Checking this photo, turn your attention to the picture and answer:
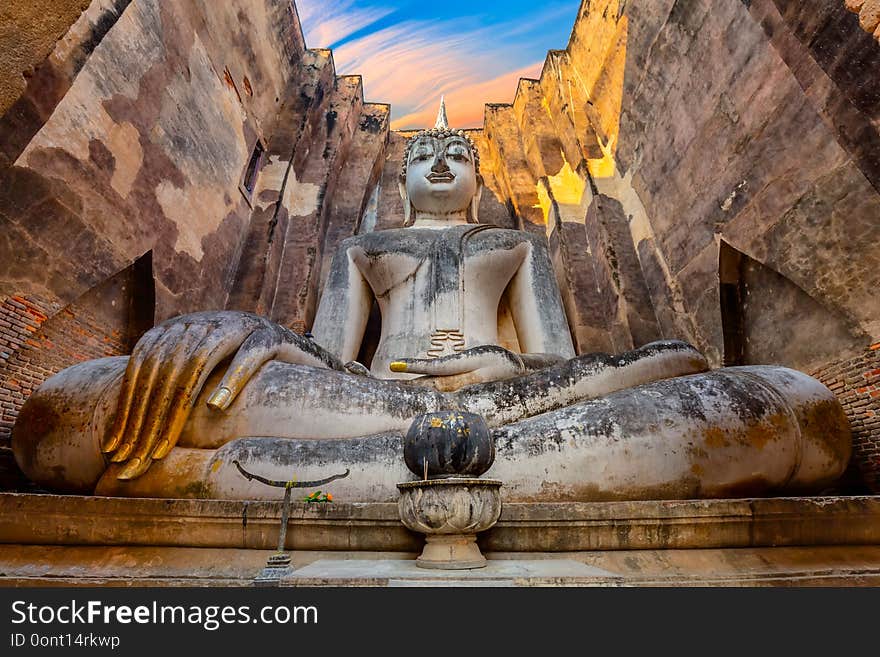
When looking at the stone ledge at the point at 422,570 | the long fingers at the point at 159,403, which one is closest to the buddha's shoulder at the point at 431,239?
the long fingers at the point at 159,403

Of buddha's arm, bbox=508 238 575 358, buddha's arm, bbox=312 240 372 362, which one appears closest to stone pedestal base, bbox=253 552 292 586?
buddha's arm, bbox=312 240 372 362

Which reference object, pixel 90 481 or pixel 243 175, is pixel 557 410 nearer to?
pixel 90 481

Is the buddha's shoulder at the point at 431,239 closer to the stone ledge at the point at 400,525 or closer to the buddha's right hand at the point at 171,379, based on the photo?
the buddha's right hand at the point at 171,379

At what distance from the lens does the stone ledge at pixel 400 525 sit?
2008mm

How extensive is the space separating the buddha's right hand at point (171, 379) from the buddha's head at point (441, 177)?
290 centimetres

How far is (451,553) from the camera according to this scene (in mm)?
1748

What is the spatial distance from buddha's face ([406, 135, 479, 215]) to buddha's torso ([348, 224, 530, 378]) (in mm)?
463

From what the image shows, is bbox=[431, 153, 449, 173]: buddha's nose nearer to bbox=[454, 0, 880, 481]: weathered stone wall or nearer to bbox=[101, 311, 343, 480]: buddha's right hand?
bbox=[454, 0, 880, 481]: weathered stone wall

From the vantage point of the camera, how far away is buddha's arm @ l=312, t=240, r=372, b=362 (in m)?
4.34

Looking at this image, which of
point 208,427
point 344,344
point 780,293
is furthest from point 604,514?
point 780,293

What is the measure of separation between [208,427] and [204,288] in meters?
3.46

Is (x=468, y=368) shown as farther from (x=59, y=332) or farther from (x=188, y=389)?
(x=59, y=332)

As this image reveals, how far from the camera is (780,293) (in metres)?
4.66
